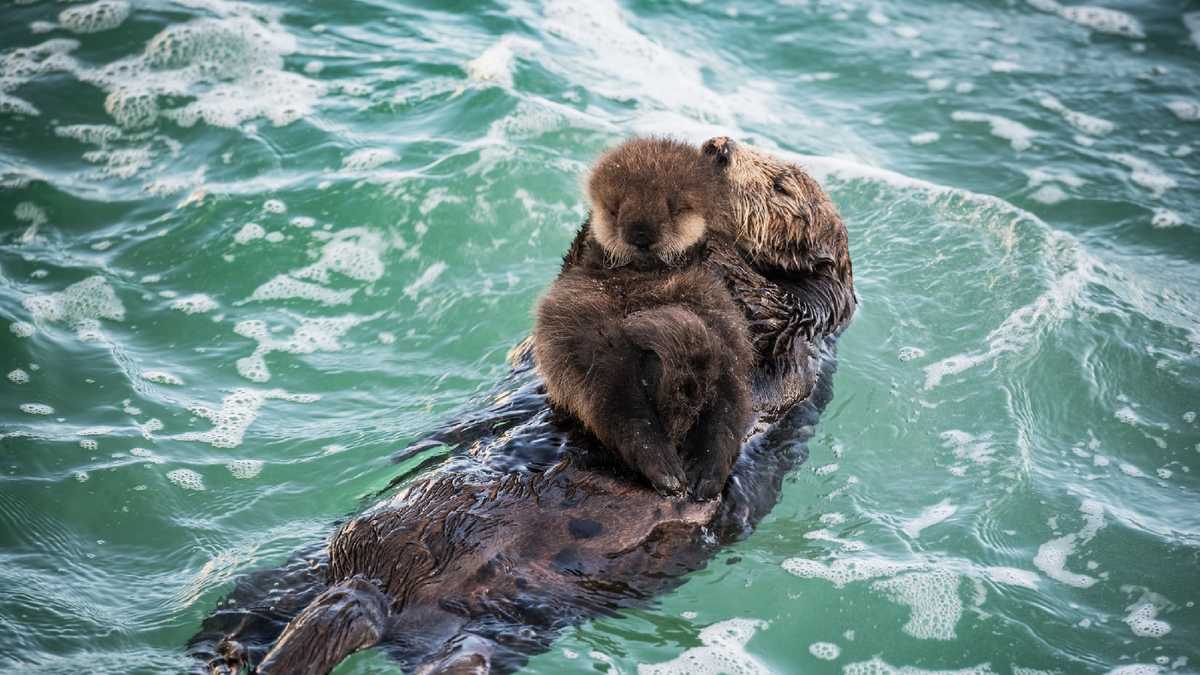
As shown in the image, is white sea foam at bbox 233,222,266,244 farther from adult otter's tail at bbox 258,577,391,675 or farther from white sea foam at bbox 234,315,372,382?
adult otter's tail at bbox 258,577,391,675

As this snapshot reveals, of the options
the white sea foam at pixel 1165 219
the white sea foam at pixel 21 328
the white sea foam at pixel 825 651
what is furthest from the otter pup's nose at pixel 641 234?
the white sea foam at pixel 1165 219

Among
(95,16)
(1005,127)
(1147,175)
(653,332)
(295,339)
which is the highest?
(95,16)

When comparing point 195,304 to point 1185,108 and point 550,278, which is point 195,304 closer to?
point 550,278

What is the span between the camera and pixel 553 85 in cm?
729

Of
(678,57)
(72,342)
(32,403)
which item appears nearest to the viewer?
(32,403)

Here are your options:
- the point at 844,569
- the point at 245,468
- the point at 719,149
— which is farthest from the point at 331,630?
the point at 719,149

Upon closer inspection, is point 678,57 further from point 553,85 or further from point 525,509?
point 525,509

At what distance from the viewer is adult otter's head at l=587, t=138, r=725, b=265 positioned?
11.6 feet

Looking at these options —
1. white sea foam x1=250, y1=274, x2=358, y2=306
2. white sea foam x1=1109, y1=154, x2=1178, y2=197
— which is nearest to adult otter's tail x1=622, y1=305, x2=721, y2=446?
white sea foam x1=250, y1=274, x2=358, y2=306

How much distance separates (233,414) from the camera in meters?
4.71

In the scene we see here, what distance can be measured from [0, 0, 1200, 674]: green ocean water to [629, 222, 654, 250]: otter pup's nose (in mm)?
1111

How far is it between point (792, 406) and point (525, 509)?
1.28 meters

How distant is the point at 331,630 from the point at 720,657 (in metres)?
1.33

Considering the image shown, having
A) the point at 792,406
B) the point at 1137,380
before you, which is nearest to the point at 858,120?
the point at 1137,380
